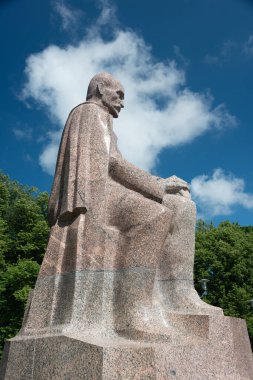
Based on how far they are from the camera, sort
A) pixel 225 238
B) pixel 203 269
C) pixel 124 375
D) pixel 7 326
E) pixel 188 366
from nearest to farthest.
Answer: pixel 124 375, pixel 188 366, pixel 7 326, pixel 203 269, pixel 225 238

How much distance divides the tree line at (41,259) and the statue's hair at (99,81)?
15.6 m

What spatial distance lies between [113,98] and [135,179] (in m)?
1.63

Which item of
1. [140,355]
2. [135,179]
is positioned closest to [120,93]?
[135,179]

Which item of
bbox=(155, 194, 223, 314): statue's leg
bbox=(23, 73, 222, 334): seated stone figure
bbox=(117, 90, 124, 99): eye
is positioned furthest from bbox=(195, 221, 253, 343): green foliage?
bbox=(117, 90, 124, 99): eye

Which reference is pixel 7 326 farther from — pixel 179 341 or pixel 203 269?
pixel 179 341

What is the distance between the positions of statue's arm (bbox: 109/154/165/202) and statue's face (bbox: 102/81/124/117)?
103 cm

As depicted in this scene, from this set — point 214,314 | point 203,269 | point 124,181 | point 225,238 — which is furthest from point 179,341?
point 225,238

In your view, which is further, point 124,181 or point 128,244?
point 124,181

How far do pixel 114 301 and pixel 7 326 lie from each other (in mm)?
16916

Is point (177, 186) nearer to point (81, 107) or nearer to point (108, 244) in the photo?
point (108, 244)

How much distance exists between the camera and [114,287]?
596 cm

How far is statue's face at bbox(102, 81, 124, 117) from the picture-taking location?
746 cm

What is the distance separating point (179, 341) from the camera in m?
5.45

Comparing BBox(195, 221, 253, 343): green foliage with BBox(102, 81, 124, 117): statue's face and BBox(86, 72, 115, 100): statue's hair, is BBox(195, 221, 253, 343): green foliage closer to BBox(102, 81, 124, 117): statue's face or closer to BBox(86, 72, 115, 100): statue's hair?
BBox(102, 81, 124, 117): statue's face
